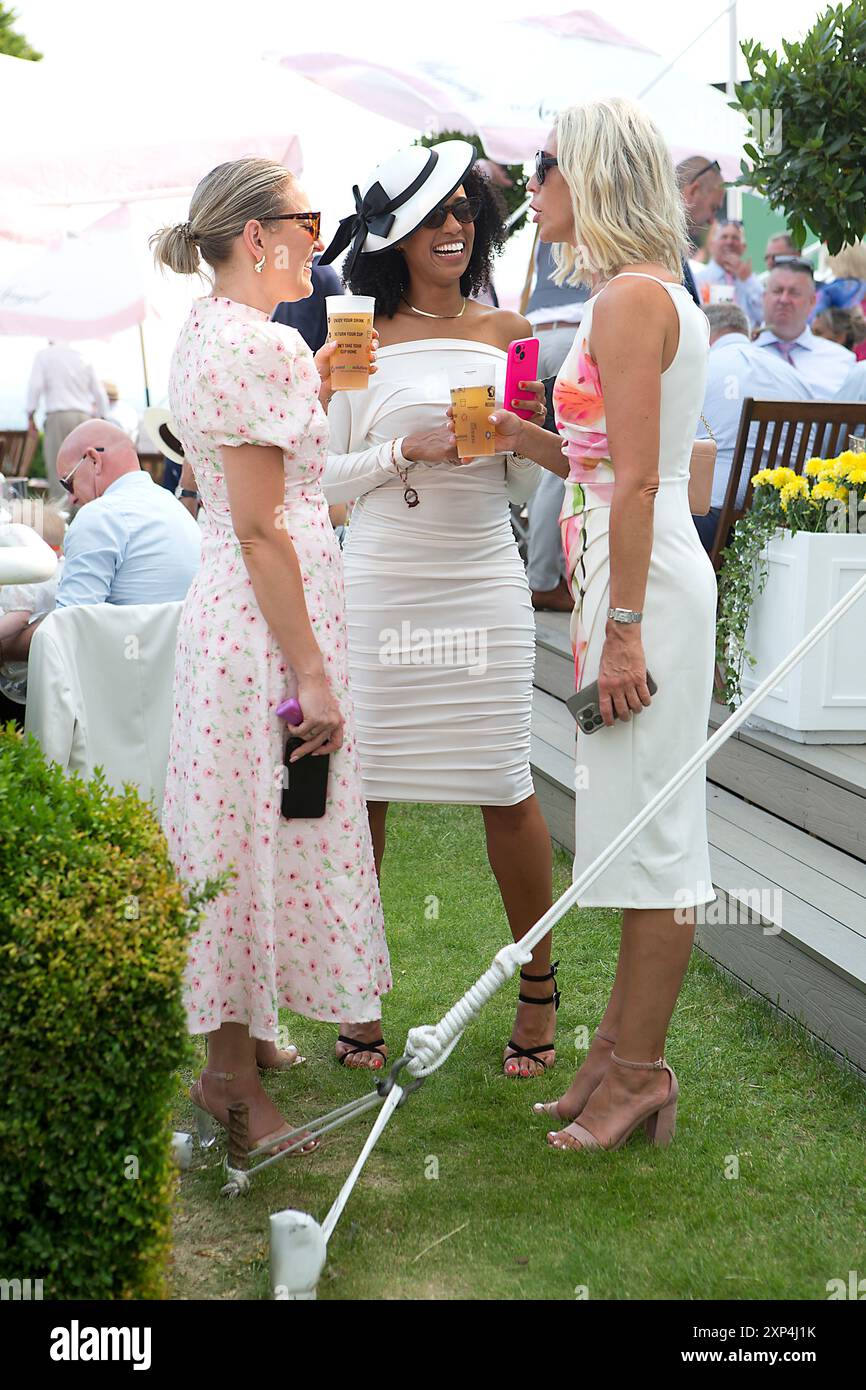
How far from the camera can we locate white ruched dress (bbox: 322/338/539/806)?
3393 millimetres

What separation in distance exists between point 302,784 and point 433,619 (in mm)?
778

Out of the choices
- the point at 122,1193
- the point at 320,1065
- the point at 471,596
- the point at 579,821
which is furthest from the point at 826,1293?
the point at 471,596

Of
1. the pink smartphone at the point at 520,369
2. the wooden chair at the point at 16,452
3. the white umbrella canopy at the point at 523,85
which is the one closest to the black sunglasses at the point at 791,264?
the white umbrella canopy at the point at 523,85

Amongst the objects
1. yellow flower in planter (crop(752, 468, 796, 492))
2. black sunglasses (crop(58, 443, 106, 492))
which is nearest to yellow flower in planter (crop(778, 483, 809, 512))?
yellow flower in planter (crop(752, 468, 796, 492))

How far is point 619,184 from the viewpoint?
Result: 2.71m

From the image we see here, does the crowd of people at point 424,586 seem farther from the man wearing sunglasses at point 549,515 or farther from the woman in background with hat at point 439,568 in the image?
the man wearing sunglasses at point 549,515

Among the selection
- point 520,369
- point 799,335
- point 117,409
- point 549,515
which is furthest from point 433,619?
point 117,409

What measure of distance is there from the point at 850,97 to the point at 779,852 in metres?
2.44

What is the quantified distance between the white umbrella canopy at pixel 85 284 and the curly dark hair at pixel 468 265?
7.43 m

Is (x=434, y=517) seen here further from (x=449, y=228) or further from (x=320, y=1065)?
(x=320, y=1065)

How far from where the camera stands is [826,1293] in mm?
2441

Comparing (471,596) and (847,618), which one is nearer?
(471,596)

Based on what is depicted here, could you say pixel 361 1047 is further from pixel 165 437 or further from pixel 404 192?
pixel 165 437

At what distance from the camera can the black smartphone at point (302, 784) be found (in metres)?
2.76
